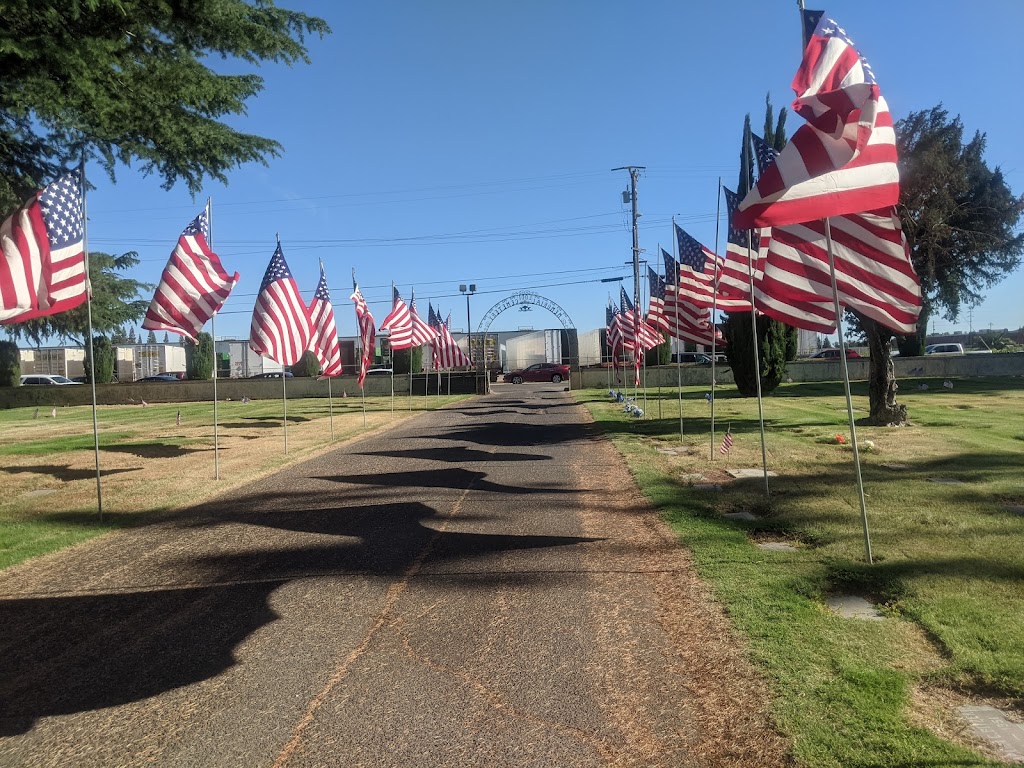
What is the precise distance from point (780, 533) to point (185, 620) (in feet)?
16.7

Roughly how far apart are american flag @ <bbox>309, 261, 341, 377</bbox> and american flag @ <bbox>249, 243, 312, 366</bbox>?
3.46 m

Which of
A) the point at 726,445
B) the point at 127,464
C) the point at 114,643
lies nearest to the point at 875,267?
the point at 726,445

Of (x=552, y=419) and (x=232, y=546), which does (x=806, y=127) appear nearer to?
(x=232, y=546)

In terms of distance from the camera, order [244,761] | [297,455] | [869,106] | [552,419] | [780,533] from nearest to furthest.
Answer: [244,761] → [869,106] → [780,533] → [297,455] → [552,419]

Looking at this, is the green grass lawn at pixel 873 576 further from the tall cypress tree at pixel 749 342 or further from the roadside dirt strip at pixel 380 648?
the tall cypress tree at pixel 749 342

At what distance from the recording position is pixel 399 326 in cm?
2542

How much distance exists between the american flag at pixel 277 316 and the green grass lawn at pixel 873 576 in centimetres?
690

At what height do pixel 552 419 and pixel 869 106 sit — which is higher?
pixel 869 106

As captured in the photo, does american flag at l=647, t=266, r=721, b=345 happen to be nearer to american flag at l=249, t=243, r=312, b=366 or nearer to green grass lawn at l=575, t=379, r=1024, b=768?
green grass lawn at l=575, t=379, r=1024, b=768

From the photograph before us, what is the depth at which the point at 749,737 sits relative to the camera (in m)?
3.31

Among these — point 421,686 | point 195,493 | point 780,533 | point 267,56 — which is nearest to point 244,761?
point 421,686

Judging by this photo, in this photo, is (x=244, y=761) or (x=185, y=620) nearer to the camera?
(x=244, y=761)

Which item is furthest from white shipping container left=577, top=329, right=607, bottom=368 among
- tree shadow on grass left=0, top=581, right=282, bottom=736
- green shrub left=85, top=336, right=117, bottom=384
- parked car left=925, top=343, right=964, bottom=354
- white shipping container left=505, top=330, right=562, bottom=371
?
tree shadow on grass left=0, top=581, right=282, bottom=736

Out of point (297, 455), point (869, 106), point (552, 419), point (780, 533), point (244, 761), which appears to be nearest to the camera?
point (244, 761)
